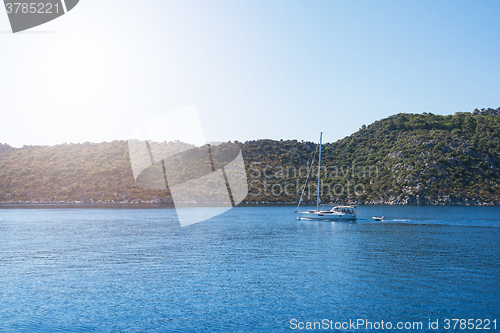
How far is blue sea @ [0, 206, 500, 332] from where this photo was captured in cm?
1847

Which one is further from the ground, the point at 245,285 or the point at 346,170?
the point at 346,170

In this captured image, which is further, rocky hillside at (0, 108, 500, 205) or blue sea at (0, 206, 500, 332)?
rocky hillside at (0, 108, 500, 205)

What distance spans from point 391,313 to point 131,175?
484ft

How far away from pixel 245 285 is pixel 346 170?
142 metres

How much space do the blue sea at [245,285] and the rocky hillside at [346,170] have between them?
9794 centimetres

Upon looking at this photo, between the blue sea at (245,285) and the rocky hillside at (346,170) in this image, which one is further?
the rocky hillside at (346,170)

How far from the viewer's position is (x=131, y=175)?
155500 millimetres

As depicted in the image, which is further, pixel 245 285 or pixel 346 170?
pixel 346 170

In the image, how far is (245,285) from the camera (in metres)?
24.7

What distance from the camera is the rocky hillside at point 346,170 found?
13412cm

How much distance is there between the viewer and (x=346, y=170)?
160 m

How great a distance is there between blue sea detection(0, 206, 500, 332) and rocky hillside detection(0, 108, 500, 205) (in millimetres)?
97943

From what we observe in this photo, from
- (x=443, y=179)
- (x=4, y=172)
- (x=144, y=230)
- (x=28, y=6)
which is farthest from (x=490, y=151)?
(x=4, y=172)

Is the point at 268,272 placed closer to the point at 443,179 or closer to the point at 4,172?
the point at 443,179
